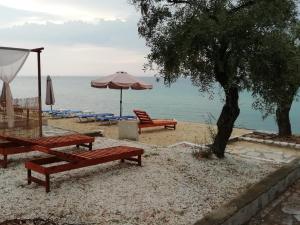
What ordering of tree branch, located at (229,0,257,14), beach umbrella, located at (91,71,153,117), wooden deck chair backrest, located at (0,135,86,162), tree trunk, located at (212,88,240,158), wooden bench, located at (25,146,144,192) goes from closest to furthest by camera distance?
wooden bench, located at (25,146,144,192)
wooden deck chair backrest, located at (0,135,86,162)
tree branch, located at (229,0,257,14)
tree trunk, located at (212,88,240,158)
beach umbrella, located at (91,71,153,117)

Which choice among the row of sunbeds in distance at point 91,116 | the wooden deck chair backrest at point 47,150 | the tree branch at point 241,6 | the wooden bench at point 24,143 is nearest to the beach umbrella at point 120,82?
the row of sunbeds in distance at point 91,116

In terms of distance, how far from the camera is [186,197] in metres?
6.13

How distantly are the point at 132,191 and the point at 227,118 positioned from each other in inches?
130

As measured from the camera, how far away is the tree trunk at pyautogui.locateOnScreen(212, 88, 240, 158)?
8388 millimetres

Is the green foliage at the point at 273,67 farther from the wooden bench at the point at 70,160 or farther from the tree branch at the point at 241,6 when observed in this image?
the wooden bench at the point at 70,160

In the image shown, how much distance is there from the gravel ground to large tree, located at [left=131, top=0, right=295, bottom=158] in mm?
1294

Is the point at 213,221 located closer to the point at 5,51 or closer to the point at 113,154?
the point at 113,154

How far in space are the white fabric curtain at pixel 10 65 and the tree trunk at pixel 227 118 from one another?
5595 millimetres

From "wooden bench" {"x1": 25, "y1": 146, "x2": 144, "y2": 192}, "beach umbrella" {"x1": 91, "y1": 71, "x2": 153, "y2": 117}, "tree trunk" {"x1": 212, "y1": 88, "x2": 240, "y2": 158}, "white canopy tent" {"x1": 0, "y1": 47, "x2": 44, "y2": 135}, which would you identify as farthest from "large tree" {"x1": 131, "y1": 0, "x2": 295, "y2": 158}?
"beach umbrella" {"x1": 91, "y1": 71, "x2": 153, "y2": 117}

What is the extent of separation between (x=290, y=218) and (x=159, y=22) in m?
4.79

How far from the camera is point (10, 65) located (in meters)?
10.2

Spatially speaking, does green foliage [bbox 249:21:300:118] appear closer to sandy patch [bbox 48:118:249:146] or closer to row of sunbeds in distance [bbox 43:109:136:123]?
sandy patch [bbox 48:118:249:146]

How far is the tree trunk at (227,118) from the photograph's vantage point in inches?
330

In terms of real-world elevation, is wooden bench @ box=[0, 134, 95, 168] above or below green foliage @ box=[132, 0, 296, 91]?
below
